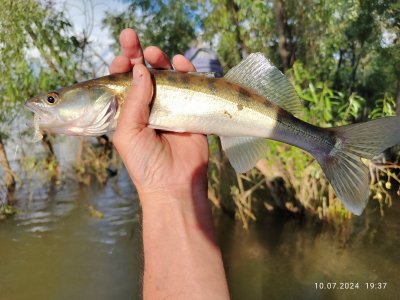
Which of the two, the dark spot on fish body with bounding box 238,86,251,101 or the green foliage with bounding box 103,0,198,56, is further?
the green foliage with bounding box 103,0,198,56

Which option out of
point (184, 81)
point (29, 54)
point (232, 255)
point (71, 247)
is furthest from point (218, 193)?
point (184, 81)

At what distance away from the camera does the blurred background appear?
5.26 m

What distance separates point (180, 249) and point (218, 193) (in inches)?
205

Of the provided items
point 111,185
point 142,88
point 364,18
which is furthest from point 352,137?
point 364,18

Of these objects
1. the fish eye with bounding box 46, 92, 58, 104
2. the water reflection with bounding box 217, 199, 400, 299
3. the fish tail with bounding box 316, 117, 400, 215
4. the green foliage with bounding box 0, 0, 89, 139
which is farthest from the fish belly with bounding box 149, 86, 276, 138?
the green foliage with bounding box 0, 0, 89, 139

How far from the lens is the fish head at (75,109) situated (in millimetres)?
2301

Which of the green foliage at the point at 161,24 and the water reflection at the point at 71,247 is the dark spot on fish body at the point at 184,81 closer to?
the water reflection at the point at 71,247

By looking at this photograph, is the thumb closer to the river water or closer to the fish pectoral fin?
the fish pectoral fin

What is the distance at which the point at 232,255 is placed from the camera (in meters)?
5.88

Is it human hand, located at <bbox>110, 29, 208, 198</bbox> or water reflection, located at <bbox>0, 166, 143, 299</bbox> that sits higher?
human hand, located at <bbox>110, 29, 208, 198</bbox>

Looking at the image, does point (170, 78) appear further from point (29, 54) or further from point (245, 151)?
point (29, 54)

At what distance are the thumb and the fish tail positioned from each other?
1.07m

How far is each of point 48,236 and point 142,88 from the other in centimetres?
556

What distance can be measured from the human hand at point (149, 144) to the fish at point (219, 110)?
0.38 feet
